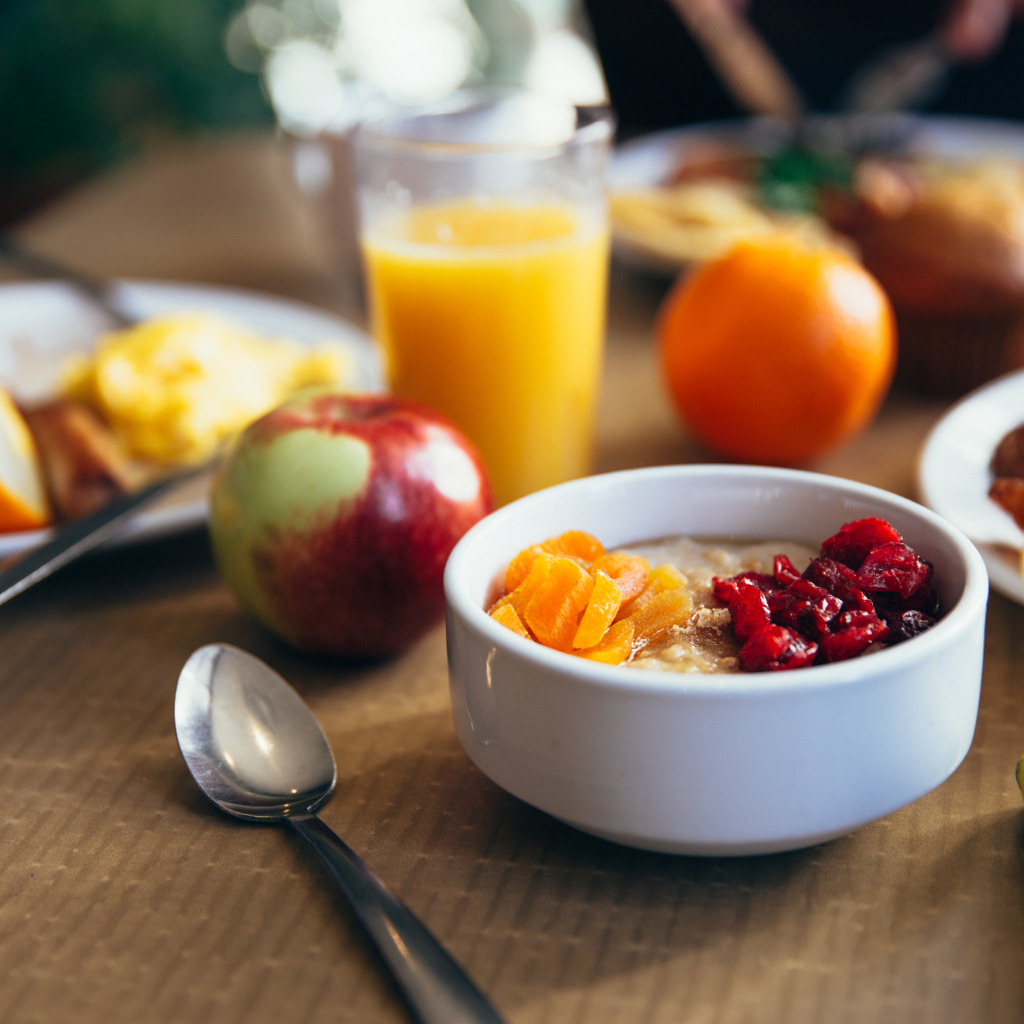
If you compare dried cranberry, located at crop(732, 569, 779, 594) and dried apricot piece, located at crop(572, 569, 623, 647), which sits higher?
dried apricot piece, located at crop(572, 569, 623, 647)

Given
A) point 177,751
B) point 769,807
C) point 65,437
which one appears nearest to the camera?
point 769,807

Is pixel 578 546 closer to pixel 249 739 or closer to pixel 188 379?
pixel 249 739

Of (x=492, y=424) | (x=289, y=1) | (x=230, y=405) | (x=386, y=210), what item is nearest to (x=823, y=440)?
(x=492, y=424)

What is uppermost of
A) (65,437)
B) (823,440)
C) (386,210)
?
(386,210)

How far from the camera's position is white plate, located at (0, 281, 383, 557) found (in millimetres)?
1346

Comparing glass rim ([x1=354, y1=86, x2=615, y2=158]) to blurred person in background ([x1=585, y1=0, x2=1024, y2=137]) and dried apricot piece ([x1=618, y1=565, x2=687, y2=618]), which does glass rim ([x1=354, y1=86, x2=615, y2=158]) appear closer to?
dried apricot piece ([x1=618, y1=565, x2=687, y2=618])

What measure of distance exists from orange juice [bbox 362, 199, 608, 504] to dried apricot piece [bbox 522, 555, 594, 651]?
0.46 m

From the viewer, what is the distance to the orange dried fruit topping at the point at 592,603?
608mm

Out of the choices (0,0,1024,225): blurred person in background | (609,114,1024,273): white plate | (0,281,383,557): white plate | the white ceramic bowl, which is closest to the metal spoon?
the white ceramic bowl

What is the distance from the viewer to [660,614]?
633 mm

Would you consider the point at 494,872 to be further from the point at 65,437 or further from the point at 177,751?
the point at 65,437

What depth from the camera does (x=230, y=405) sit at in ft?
3.82

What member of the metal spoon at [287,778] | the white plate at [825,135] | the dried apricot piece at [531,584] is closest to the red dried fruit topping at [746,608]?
the dried apricot piece at [531,584]

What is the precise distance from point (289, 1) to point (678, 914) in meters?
4.38
